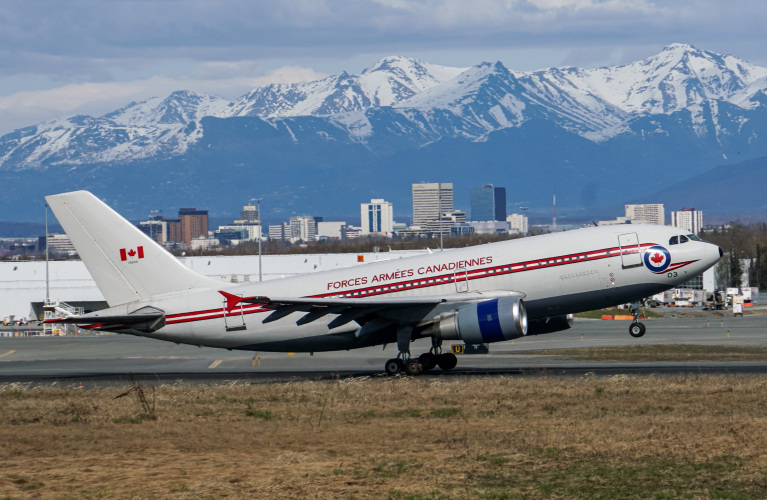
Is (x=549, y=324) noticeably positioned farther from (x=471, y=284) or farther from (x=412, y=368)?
(x=412, y=368)

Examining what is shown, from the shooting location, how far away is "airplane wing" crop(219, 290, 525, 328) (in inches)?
1533

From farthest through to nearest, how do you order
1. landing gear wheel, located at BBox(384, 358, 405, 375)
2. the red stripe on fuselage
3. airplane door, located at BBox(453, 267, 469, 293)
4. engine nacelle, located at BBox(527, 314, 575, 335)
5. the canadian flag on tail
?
engine nacelle, located at BBox(527, 314, 575, 335) → the canadian flag on tail → landing gear wheel, located at BBox(384, 358, 405, 375) → airplane door, located at BBox(453, 267, 469, 293) → the red stripe on fuselage

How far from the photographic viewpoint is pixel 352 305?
39188 mm

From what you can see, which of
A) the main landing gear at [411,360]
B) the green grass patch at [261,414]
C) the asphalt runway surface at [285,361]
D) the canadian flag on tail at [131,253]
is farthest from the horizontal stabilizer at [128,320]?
the green grass patch at [261,414]

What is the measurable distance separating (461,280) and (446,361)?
4080 millimetres

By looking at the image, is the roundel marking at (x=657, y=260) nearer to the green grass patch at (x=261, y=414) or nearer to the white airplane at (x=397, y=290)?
the white airplane at (x=397, y=290)

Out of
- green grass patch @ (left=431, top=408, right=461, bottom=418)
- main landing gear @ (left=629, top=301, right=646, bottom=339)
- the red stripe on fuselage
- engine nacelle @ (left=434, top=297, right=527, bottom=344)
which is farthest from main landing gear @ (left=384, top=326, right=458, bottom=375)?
green grass patch @ (left=431, top=408, right=461, bottom=418)

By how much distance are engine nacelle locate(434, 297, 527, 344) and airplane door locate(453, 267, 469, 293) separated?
1.62m

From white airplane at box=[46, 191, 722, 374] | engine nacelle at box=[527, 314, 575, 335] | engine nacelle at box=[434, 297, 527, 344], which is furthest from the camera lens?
engine nacelle at box=[527, 314, 575, 335]

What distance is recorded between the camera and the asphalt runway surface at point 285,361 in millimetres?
43906

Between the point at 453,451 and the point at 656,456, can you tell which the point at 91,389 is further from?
the point at 656,456

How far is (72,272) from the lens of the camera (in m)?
115

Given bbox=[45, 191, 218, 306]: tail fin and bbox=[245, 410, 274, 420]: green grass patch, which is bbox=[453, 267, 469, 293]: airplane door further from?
bbox=[245, 410, 274, 420]: green grass patch

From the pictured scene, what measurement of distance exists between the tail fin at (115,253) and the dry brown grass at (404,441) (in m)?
6.77
